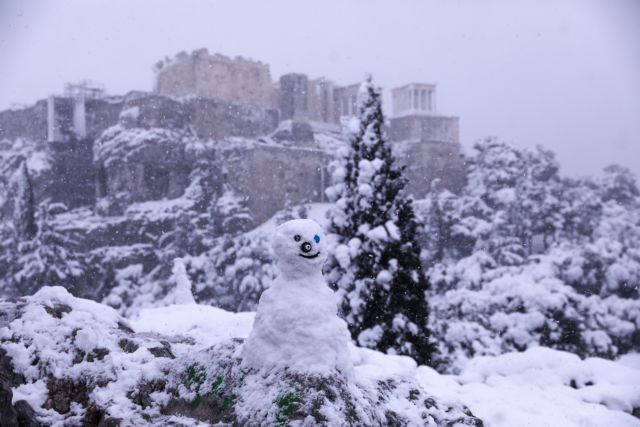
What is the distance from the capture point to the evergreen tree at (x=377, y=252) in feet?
39.7

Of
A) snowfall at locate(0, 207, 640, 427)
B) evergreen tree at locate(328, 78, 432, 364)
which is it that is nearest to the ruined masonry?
evergreen tree at locate(328, 78, 432, 364)

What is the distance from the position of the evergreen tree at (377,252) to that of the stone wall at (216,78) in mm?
26282

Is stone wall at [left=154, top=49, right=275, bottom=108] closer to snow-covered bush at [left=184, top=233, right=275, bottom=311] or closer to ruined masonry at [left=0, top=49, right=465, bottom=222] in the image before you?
ruined masonry at [left=0, top=49, right=465, bottom=222]

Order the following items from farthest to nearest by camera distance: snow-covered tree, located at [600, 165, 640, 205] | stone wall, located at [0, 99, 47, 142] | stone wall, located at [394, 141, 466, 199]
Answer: stone wall, located at [394, 141, 466, 199]
stone wall, located at [0, 99, 47, 142]
snow-covered tree, located at [600, 165, 640, 205]

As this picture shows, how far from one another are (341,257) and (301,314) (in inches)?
307

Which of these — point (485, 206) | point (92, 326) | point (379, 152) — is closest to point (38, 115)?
point (485, 206)

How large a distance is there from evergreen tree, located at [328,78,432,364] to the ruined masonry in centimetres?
1669

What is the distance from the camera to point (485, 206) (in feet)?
108

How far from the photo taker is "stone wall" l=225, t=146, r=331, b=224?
3406 cm

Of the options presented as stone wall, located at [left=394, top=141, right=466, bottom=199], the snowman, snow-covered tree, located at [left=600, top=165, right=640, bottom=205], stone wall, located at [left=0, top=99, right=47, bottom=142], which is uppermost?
stone wall, located at [left=0, top=99, right=47, bottom=142]

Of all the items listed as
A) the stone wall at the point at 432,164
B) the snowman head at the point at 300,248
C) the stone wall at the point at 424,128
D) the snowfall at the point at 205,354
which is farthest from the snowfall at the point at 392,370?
the stone wall at the point at 424,128

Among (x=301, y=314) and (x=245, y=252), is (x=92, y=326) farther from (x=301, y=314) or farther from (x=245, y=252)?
(x=245, y=252)

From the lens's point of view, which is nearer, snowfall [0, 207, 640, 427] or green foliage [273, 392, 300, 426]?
green foliage [273, 392, 300, 426]

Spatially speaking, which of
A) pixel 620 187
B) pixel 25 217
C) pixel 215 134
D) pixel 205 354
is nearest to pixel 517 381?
pixel 205 354
